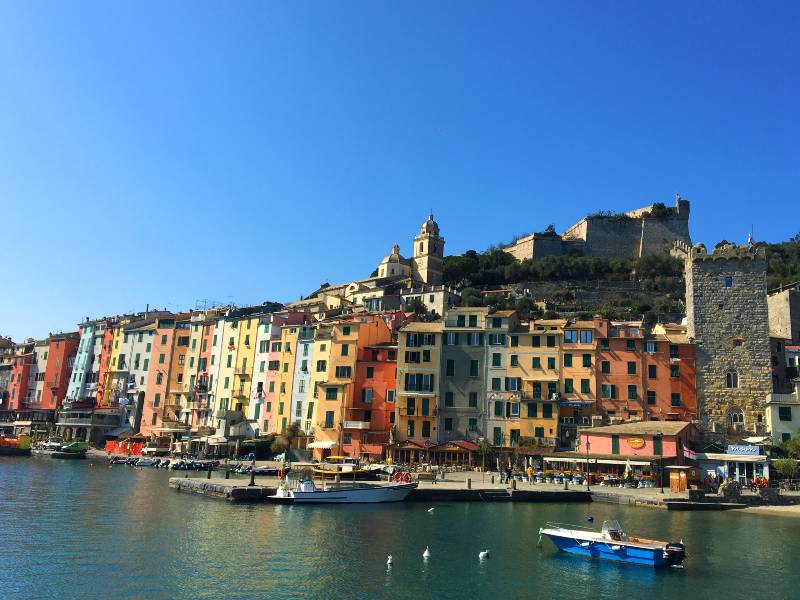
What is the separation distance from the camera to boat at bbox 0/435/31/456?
72.4m

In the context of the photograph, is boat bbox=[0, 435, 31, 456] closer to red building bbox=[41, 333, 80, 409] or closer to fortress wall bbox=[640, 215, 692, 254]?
red building bbox=[41, 333, 80, 409]

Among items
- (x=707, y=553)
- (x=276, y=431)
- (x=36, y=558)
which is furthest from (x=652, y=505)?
(x=276, y=431)

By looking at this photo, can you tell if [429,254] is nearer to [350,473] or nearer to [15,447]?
[15,447]

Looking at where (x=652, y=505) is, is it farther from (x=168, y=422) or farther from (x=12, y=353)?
(x=12, y=353)

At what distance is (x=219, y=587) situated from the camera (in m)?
21.7

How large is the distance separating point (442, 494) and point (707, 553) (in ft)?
Answer: 54.2

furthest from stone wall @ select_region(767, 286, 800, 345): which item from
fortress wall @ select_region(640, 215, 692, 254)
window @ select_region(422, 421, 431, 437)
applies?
fortress wall @ select_region(640, 215, 692, 254)

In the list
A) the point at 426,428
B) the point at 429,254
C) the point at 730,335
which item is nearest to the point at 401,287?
the point at 429,254

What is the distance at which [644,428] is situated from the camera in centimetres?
4753

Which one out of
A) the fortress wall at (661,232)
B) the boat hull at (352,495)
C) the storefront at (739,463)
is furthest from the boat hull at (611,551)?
the fortress wall at (661,232)

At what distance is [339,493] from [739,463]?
25.9 meters

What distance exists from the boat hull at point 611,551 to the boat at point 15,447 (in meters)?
63.3

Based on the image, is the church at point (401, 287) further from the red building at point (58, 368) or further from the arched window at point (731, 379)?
the arched window at point (731, 379)

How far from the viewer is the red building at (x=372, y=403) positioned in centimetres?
5853
